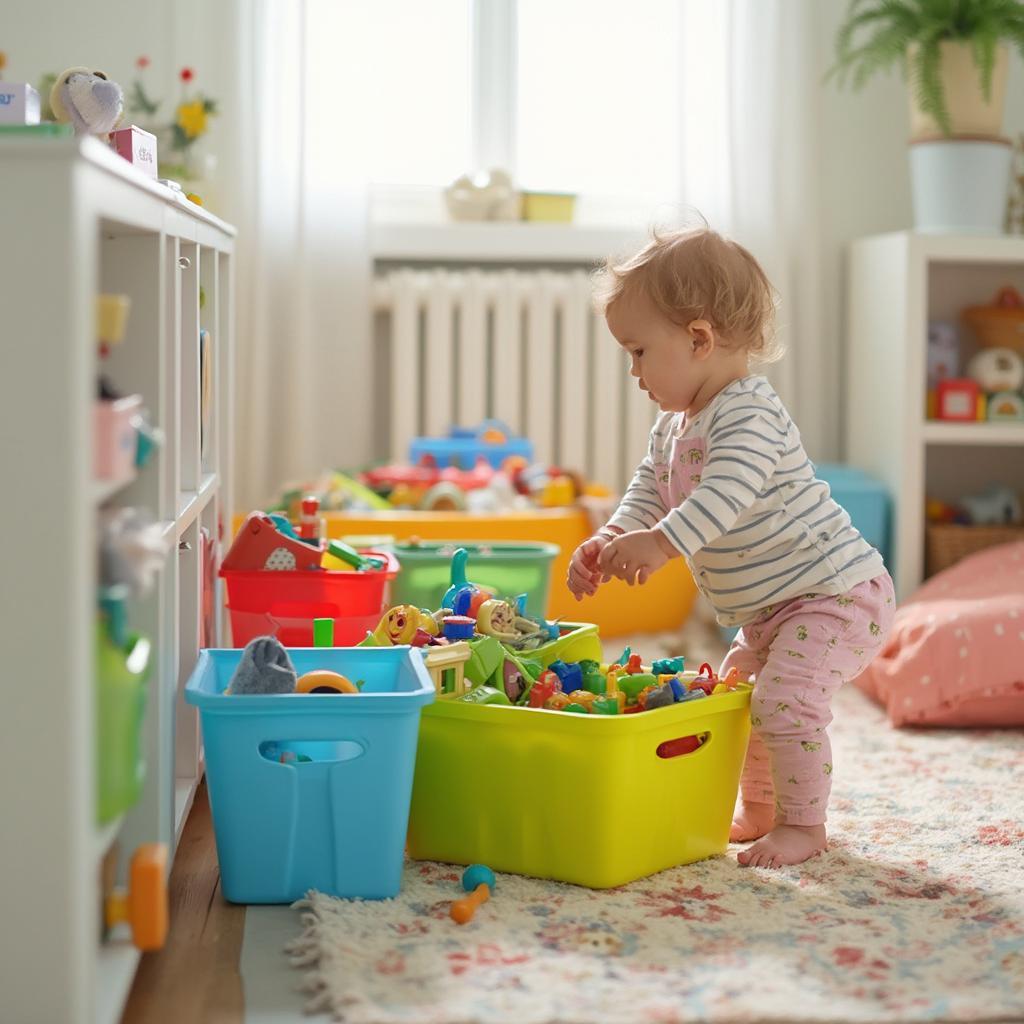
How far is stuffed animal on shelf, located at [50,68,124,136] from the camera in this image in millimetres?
1411

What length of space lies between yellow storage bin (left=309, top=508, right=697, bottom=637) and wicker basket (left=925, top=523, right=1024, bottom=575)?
49 centimetres

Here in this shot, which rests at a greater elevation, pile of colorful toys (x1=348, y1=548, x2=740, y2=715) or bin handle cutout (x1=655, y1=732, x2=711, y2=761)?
pile of colorful toys (x1=348, y1=548, x2=740, y2=715)

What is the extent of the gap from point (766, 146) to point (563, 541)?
45.1 inches

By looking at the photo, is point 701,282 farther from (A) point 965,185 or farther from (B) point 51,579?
(A) point 965,185

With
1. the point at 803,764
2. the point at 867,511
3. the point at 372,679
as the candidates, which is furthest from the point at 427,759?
the point at 867,511

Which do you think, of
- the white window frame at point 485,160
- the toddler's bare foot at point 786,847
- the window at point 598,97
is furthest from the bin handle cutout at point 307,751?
the window at point 598,97

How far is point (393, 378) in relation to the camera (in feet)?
Answer: 10.5

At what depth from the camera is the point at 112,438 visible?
3.31 feet

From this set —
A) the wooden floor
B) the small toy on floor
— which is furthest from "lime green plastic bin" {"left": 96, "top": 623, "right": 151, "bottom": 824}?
the small toy on floor

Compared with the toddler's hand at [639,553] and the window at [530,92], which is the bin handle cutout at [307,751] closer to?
the toddler's hand at [639,553]

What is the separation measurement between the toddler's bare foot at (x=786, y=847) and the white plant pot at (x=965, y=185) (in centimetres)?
177

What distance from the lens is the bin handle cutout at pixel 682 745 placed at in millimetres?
1487

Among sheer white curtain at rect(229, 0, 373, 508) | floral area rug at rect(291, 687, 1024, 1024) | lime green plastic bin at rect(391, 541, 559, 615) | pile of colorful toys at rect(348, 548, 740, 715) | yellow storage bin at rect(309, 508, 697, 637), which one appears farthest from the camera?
sheer white curtain at rect(229, 0, 373, 508)

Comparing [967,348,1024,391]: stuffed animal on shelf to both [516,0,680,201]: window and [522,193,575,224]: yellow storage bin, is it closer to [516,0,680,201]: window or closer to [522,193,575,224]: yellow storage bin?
[516,0,680,201]: window
